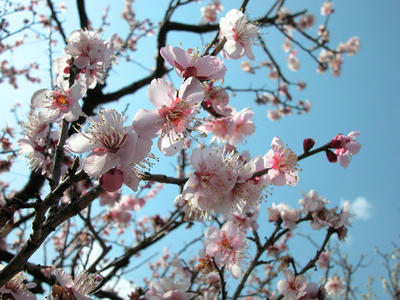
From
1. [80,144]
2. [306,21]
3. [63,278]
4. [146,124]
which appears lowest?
[63,278]

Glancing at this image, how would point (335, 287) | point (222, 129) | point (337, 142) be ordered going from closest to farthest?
point (337, 142) → point (222, 129) → point (335, 287)

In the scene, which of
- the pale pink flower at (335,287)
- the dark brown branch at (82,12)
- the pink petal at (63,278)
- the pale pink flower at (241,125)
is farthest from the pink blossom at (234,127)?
the pale pink flower at (335,287)

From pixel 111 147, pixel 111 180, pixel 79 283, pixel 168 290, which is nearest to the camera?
pixel 111 180

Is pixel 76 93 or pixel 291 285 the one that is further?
pixel 291 285

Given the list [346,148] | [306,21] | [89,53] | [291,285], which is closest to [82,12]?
[89,53]

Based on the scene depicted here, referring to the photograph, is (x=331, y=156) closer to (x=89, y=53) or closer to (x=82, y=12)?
(x=89, y=53)

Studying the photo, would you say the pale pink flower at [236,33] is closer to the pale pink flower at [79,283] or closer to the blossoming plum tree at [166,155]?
the blossoming plum tree at [166,155]

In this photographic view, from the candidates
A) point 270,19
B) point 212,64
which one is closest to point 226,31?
point 212,64
